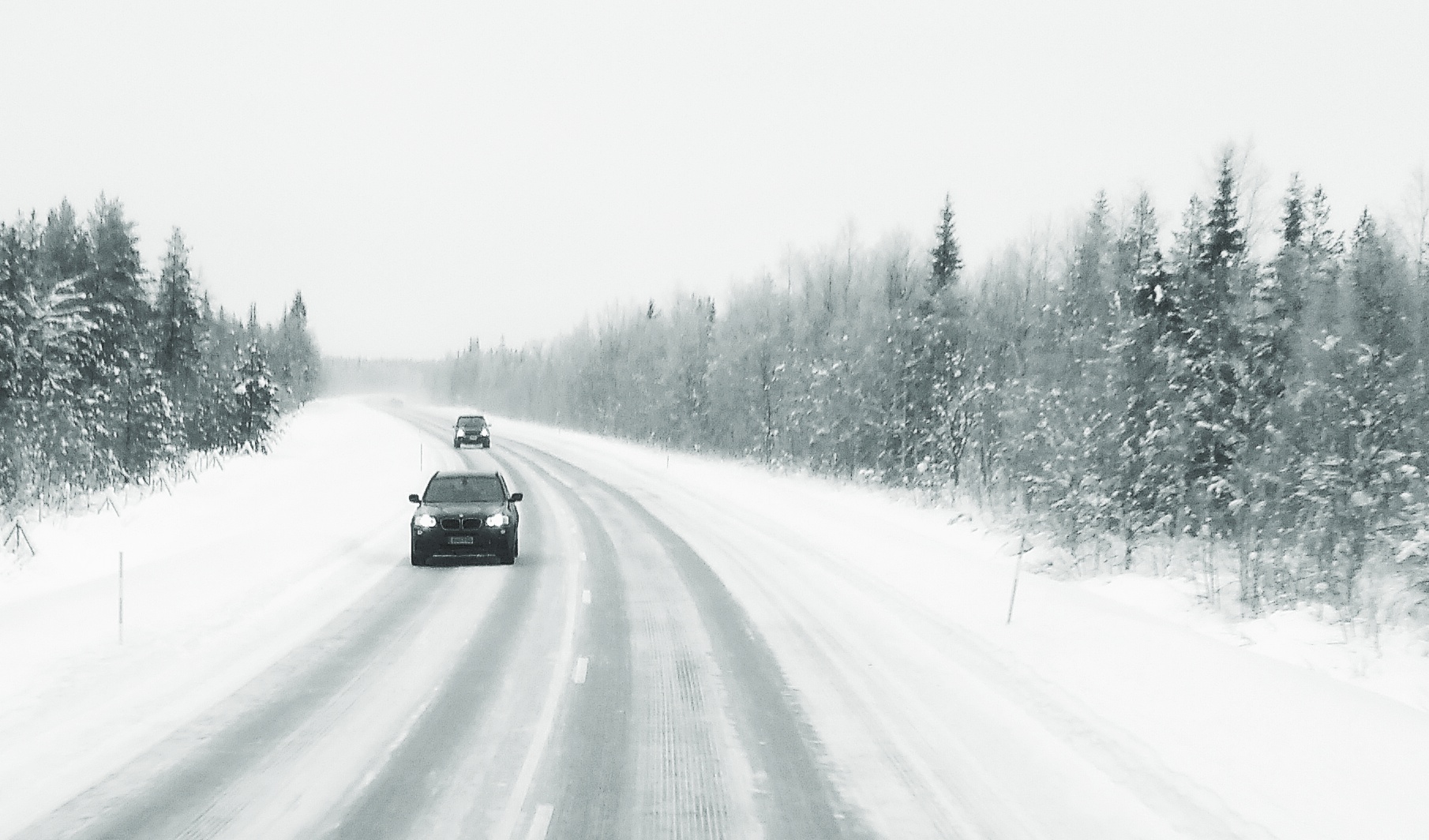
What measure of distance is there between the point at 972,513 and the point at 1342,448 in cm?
1024

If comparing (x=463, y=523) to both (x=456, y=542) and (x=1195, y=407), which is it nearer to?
(x=456, y=542)

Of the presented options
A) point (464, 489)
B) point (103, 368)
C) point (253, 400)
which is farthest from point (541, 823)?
point (253, 400)

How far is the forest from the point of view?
1171cm

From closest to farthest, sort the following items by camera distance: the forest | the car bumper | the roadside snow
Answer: the roadside snow → the forest → the car bumper

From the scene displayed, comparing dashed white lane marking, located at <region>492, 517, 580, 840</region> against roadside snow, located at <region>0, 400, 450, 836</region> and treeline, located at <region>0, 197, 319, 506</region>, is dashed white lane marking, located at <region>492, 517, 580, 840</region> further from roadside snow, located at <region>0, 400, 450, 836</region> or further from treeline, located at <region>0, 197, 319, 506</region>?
treeline, located at <region>0, 197, 319, 506</region>

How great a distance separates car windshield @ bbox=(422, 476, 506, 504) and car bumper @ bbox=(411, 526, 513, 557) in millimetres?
889

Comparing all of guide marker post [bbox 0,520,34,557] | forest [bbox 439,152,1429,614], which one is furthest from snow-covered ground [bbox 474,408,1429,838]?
guide marker post [bbox 0,520,34,557]

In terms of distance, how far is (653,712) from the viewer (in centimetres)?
729

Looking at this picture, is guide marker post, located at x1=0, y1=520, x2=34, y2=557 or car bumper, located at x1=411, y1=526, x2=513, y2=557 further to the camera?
guide marker post, located at x1=0, y1=520, x2=34, y2=557

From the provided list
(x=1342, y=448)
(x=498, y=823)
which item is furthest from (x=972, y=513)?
(x=498, y=823)

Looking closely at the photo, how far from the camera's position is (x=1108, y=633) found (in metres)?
10.2

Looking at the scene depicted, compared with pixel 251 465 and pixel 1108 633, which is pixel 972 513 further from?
pixel 251 465

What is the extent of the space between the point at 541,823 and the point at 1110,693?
18.2 feet

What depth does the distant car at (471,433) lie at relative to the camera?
4762 centimetres
